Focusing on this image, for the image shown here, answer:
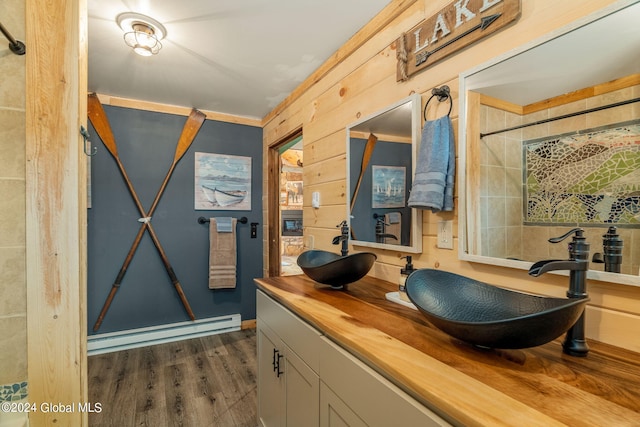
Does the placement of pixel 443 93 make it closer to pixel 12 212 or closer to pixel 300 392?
pixel 300 392

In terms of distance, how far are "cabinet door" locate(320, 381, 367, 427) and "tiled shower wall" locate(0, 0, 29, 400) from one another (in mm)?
951

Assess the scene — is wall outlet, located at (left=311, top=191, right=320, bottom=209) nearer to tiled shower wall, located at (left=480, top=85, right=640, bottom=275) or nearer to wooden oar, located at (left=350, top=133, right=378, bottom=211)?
wooden oar, located at (left=350, top=133, right=378, bottom=211)

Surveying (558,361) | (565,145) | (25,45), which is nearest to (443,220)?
(565,145)

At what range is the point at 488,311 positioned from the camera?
93 cm

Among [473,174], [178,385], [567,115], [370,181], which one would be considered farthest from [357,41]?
[178,385]

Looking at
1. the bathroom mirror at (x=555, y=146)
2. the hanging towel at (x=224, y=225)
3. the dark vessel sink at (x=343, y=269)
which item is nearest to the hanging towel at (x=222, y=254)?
the hanging towel at (x=224, y=225)

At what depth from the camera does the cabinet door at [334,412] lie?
0.83 meters

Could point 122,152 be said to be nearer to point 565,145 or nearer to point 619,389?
point 565,145

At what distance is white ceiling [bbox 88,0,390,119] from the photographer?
61.4 inches

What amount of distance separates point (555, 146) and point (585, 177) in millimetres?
130

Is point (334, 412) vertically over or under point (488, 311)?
under

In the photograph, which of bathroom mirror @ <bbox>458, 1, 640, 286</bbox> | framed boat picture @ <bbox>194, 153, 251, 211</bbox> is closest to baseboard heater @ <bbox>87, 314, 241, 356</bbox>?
framed boat picture @ <bbox>194, 153, 251, 211</bbox>

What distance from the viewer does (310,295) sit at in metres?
1.33

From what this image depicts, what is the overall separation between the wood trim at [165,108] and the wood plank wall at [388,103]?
0.50 metres
